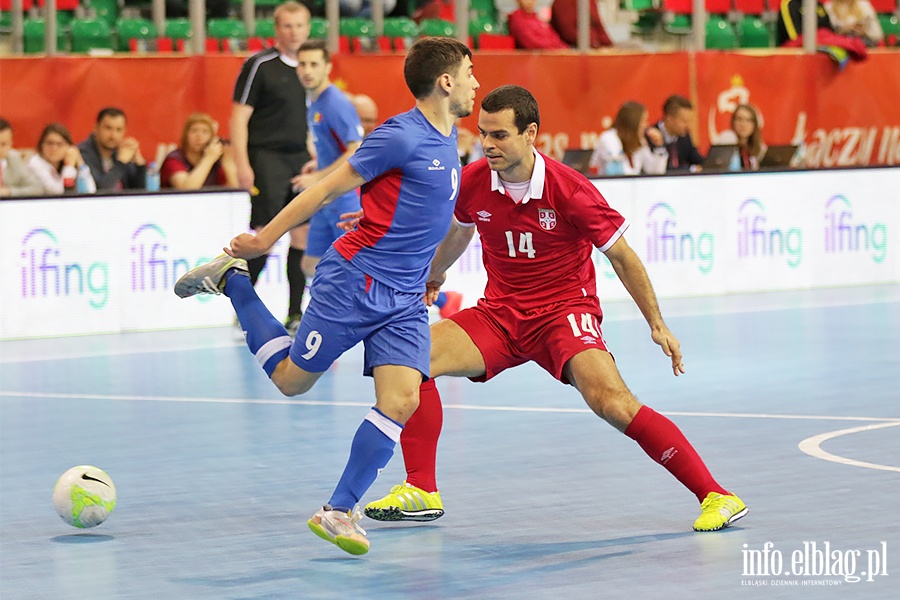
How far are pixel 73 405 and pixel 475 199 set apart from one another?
12.5 feet

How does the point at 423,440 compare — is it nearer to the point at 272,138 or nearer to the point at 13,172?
the point at 272,138

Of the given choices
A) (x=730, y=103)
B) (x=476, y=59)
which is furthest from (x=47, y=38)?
(x=730, y=103)

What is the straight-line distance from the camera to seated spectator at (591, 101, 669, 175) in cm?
1503

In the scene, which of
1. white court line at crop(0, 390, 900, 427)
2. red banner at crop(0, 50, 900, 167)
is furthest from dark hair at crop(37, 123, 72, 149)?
white court line at crop(0, 390, 900, 427)

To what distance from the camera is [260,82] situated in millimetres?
11797

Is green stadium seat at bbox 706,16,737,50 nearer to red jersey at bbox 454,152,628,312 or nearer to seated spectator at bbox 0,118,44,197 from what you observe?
seated spectator at bbox 0,118,44,197

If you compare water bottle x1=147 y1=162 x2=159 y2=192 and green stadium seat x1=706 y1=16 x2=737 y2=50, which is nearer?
water bottle x1=147 y1=162 x2=159 y2=192

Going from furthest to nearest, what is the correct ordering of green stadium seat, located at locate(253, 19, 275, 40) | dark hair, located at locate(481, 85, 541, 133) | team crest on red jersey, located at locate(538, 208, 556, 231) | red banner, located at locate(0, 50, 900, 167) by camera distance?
1. green stadium seat, located at locate(253, 19, 275, 40)
2. red banner, located at locate(0, 50, 900, 167)
3. team crest on red jersey, located at locate(538, 208, 556, 231)
4. dark hair, located at locate(481, 85, 541, 133)

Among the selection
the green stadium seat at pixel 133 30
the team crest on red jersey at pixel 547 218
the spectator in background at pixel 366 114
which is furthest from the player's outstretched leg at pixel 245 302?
the green stadium seat at pixel 133 30

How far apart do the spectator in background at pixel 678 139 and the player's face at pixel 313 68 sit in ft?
18.6

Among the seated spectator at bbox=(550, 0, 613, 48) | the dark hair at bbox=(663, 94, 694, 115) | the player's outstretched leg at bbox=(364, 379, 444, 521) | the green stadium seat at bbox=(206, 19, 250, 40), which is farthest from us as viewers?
the seated spectator at bbox=(550, 0, 613, 48)

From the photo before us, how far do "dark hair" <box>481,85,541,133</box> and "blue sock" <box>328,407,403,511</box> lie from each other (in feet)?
4.13

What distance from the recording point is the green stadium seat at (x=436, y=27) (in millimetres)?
17094

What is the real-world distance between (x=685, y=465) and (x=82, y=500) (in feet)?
7.30
